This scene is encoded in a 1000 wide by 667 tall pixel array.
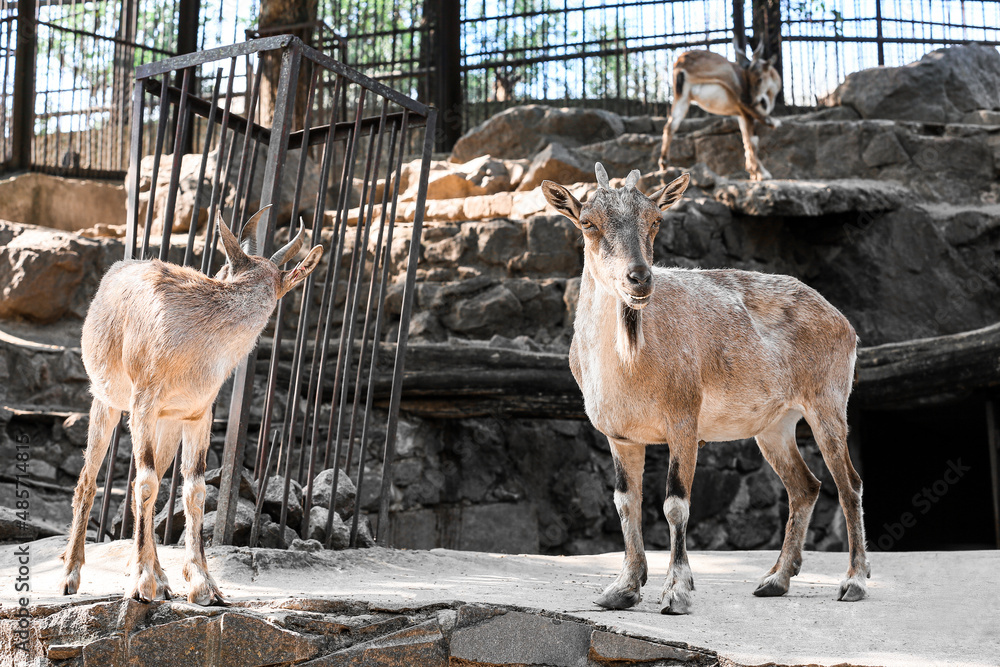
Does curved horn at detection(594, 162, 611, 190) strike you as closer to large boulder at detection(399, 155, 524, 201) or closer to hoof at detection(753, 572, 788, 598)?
hoof at detection(753, 572, 788, 598)

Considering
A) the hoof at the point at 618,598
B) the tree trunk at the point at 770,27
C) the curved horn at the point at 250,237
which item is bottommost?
the hoof at the point at 618,598

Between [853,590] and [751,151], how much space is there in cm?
724

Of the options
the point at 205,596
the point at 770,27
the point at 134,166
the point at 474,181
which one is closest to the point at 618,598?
the point at 205,596

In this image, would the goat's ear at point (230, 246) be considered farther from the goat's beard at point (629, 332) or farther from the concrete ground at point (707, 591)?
the goat's beard at point (629, 332)

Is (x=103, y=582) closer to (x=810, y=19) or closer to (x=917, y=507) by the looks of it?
(x=917, y=507)

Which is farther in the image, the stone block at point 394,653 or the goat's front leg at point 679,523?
the goat's front leg at point 679,523

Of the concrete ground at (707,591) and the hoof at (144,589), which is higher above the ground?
the hoof at (144,589)

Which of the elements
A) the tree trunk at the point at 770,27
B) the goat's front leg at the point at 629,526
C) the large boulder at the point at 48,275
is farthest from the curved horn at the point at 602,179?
the tree trunk at the point at 770,27

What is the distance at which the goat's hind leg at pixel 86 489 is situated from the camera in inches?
152

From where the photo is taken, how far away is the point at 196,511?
3.75 meters

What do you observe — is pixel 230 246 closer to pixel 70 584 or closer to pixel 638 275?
pixel 70 584

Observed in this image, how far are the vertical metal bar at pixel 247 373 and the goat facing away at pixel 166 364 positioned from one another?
0.56 m

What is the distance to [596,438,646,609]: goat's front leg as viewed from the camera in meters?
4.06

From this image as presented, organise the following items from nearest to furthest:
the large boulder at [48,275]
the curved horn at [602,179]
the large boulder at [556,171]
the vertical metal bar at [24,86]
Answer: the curved horn at [602,179] → the large boulder at [48,275] → the large boulder at [556,171] → the vertical metal bar at [24,86]
